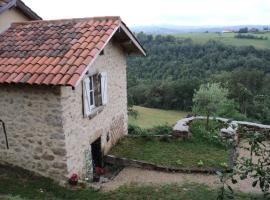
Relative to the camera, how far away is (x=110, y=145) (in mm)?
12664

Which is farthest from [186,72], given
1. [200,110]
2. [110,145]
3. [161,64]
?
[110,145]

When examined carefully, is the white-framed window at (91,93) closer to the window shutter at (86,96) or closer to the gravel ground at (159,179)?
the window shutter at (86,96)

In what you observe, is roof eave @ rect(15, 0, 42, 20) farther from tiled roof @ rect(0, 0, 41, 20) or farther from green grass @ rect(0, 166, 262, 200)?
green grass @ rect(0, 166, 262, 200)

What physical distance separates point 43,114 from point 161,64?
190ft

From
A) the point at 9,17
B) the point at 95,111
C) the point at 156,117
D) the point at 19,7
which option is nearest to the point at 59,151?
the point at 95,111

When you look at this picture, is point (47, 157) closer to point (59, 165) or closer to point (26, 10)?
point (59, 165)

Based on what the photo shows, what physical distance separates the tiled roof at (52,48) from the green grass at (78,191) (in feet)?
8.89

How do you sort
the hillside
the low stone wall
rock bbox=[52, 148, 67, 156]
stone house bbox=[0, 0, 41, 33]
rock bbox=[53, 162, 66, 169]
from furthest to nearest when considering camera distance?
the hillside
stone house bbox=[0, 0, 41, 33]
the low stone wall
rock bbox=[53, 162, 66, 169]
rock bbox=[52, 148, 67, 156]

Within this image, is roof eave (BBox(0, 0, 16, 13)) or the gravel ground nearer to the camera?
the gravel ground

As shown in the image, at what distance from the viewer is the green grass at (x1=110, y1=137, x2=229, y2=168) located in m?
11.6

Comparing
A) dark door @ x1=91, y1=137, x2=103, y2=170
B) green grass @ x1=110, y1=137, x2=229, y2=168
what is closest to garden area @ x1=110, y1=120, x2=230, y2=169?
green grass @ x1=110, y1=137, x2=229, y2=168

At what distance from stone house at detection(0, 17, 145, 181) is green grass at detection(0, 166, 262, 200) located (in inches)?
13.7

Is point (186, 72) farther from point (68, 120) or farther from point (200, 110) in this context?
point (68, 120)

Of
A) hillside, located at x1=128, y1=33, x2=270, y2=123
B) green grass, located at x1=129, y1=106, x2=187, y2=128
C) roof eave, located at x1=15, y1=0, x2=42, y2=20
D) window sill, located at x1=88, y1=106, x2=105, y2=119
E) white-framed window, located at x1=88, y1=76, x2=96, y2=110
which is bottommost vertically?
green grass, located at x1=129, y1=106, x2=187, y2=128
